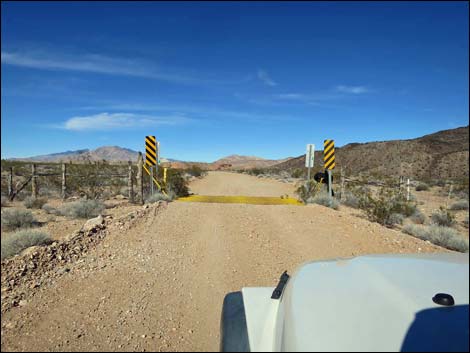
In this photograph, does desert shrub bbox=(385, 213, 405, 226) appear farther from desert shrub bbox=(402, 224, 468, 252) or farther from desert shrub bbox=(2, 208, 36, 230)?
desert shrub bbox=(2, 208, 36, 230)

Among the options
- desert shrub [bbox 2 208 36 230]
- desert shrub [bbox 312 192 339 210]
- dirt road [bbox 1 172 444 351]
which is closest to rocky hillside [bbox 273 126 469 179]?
desert shrub [bbox 312 192 339 210]

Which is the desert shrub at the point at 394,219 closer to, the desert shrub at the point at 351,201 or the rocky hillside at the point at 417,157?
the desert shrub at the point at 351,201

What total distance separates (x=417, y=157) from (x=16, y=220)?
65993 mm

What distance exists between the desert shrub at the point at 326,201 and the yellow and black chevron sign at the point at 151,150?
670 cm

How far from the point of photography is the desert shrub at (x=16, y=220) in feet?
29.0

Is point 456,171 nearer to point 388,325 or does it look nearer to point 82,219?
point 82,219

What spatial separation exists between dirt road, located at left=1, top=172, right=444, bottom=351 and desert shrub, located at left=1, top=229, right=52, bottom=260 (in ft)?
3.85

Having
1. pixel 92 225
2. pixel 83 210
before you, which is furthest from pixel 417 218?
pixel 83 210

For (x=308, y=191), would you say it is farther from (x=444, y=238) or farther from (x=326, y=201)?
(x=444, y=238)

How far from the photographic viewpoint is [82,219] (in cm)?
1077

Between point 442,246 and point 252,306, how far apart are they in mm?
8133

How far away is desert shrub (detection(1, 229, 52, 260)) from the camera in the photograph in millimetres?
6073

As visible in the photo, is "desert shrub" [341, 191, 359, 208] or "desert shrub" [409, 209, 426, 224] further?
"desert shrub" [341, 191, 359, 208]

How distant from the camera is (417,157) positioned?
62.9m
